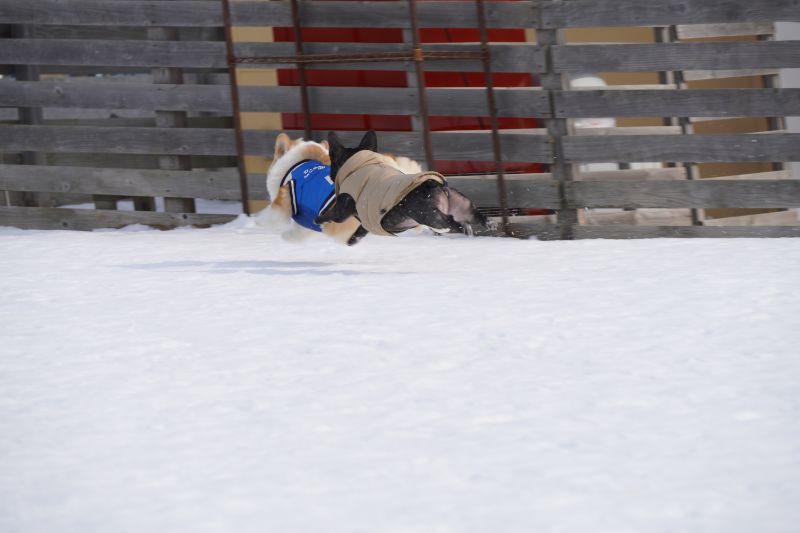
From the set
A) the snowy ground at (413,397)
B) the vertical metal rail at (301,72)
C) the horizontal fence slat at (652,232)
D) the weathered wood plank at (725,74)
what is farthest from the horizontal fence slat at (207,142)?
the weathered wood plank at (725,74)

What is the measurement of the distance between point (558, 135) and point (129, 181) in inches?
145

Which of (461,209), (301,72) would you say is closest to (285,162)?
(301,72)

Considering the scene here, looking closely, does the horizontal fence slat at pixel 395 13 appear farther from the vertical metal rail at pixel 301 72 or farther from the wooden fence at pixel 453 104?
the vertical metal rail at pixel 301 72

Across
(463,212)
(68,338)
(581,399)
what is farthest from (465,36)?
(581,399)

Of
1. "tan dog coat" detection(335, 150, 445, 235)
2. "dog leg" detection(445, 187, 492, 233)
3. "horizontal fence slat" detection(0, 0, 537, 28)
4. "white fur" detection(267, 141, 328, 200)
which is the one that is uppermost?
"horizontal fence slat" detection(0, 0, 537, 28)

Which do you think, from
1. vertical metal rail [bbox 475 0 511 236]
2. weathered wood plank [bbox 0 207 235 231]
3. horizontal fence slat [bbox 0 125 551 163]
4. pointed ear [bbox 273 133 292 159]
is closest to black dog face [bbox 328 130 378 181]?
pointed ear [bbox 273 133 292 159]

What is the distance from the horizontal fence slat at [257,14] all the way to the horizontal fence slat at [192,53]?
16 centimetres

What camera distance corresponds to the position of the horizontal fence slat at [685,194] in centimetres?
685

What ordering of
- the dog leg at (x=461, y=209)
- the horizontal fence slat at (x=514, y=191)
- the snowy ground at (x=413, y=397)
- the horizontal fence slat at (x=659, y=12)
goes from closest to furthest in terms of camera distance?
the snowy ground at (x=413, y=397) → the dog leg at (x=461, y=209) → the horizontal fence slat at (x=659, y=12) → the horizontal fence slat at (x=514, y=191)

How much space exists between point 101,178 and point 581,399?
6.40 m

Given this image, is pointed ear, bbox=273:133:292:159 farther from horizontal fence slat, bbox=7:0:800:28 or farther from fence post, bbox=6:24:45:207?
fence post, bbox=6:24:45:207

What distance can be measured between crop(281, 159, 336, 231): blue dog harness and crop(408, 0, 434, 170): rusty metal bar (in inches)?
37.5

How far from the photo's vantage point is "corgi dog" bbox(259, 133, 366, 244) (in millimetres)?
6434

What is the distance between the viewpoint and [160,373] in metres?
4.17
